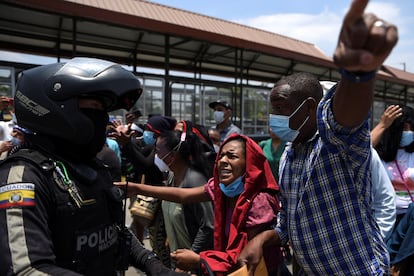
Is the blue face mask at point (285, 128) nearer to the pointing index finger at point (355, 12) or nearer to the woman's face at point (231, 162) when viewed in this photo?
the woman's face at point (231, 162)

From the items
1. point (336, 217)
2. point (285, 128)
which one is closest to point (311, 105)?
point (285, 128)

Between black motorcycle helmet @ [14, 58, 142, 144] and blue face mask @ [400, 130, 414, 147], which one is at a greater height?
black motorcycle helmet @ [14, 58, 142, 144]

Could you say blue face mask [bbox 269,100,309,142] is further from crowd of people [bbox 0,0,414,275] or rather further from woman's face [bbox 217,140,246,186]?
woman's face [bbox 217,140,246,186]

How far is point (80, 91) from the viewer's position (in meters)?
1.29

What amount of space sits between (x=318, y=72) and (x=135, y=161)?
31.6 ft

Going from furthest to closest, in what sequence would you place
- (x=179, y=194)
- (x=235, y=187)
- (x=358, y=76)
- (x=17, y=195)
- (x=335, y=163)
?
(x=179, y=194) < (x=235, y=187) < (x=335, y=163) < (x=17, y=195) < (x=358, y=76)

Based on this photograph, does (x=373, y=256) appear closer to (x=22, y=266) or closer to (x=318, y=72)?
(x=22, y=266)

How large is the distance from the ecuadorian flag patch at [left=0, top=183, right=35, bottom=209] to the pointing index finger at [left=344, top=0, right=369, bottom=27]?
982 millimetres

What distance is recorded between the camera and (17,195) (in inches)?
42.2

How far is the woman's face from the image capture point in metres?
2.18

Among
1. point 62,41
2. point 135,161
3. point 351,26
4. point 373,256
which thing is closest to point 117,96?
point 351,26

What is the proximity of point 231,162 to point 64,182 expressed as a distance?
1183mm

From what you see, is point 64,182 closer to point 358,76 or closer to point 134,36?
point 358,76

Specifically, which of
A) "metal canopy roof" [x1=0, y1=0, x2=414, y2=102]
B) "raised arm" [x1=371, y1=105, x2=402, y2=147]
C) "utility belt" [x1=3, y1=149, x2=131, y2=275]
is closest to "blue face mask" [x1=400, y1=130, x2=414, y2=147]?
"raised arm" [x1=371, y1=105, x2=402, y2=147]
